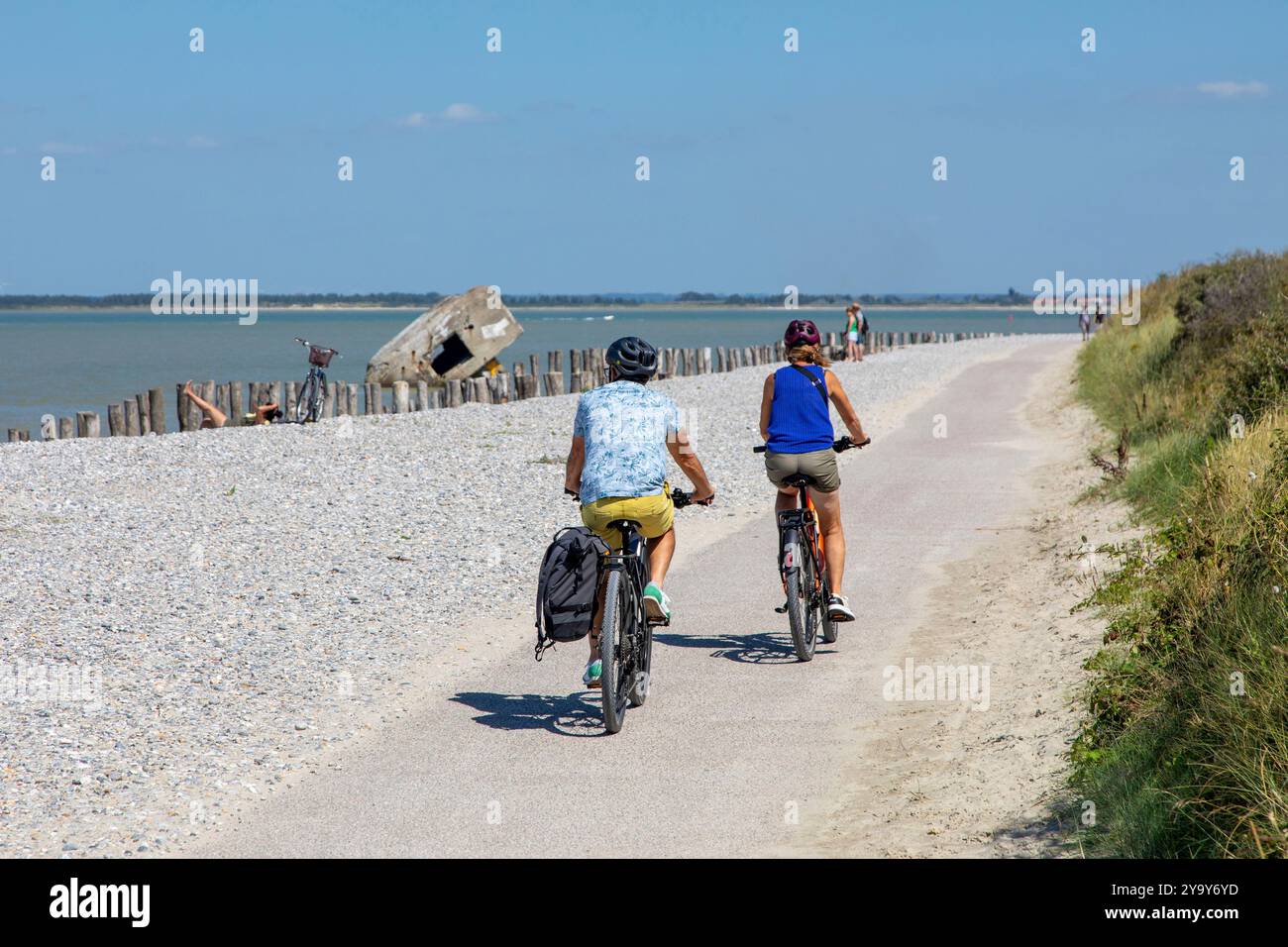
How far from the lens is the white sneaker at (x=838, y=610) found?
8.24 m

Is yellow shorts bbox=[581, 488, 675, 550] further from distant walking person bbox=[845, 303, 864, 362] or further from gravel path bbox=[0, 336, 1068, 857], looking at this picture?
distant walking person bbox=[845, 303, 864, 362]

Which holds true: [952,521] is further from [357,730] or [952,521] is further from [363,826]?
[363,826]

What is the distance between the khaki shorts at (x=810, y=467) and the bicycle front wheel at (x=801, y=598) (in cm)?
38

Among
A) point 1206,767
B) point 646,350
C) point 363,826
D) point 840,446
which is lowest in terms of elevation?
point 363,826

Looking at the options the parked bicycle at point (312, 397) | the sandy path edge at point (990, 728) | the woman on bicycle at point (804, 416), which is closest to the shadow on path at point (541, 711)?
the sandy path edge at point (990, 728)

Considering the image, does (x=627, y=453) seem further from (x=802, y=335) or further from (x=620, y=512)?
(x=802, y=335)

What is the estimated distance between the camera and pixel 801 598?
7.91 m

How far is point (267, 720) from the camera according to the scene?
272 inches

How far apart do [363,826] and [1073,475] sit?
12221 millimetres

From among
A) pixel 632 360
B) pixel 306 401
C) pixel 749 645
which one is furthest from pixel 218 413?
pixel 632 360

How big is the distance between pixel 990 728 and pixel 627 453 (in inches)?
87.8

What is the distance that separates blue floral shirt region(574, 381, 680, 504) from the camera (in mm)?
6562
